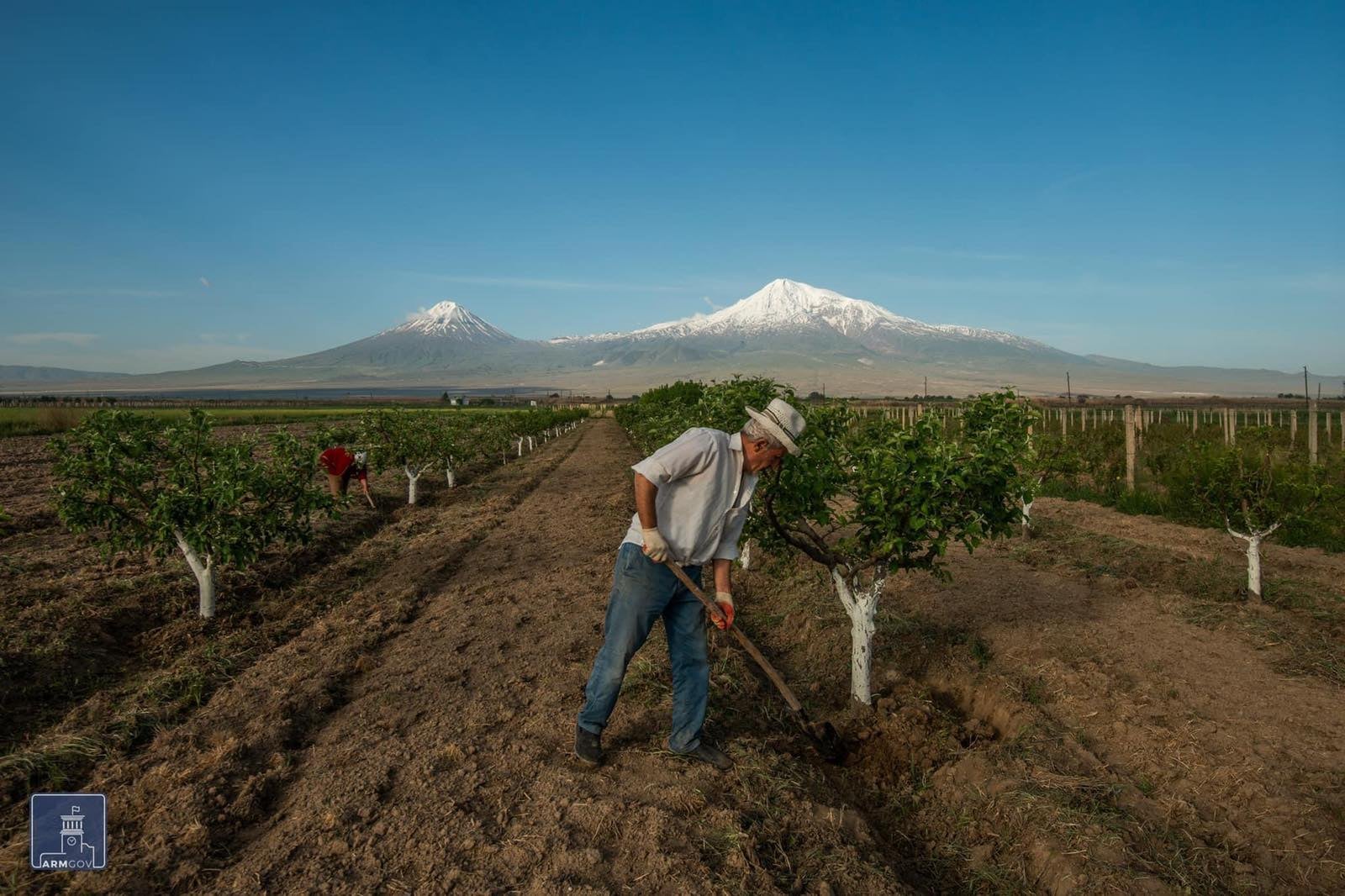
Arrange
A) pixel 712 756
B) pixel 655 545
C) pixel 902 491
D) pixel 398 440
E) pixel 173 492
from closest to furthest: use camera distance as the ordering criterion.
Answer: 1. pixel 655 545
2. pixel 712 756
3. pixel 902 491
4. pixel 173 492
5. pixel 398 440

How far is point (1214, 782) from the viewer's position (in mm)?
4438

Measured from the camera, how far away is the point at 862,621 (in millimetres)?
5570

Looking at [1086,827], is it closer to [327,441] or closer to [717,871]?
[717,871]

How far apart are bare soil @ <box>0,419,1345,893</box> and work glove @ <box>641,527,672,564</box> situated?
1.48 metres

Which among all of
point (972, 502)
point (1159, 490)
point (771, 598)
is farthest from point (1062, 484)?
point (972, 502)

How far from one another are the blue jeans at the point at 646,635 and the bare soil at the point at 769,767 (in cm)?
39

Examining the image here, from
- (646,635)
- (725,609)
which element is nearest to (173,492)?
(646,635)

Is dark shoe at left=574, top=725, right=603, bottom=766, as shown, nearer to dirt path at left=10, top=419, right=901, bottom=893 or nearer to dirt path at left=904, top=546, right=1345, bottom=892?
dirt path at left=10, top=419, right=901, bottom=893

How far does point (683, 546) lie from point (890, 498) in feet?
5.69

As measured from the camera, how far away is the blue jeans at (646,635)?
434 cm

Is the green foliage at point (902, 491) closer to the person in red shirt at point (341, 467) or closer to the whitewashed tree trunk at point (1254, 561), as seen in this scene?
the whitewashed tree trunk at point (1254, 561)

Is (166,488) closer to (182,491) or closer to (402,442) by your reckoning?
(182,491)

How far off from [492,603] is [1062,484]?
582 inches

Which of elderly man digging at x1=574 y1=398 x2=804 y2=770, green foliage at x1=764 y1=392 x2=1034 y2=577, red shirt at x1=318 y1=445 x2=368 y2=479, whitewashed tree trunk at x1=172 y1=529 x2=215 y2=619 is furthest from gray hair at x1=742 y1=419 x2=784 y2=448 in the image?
red shirt at x1=318 y1=445 x2=368 y2=479
